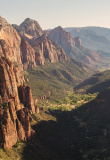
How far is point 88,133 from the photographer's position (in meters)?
134

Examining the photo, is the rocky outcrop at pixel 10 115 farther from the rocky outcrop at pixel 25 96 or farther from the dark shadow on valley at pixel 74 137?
the dark shadow on valley at pixel 74 137

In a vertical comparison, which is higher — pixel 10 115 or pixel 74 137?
pixel 10 115

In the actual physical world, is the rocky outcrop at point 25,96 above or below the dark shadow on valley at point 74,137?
above

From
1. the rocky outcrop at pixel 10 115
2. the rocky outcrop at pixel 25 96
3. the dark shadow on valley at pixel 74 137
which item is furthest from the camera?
the rocky outcrop at pixel 25 96

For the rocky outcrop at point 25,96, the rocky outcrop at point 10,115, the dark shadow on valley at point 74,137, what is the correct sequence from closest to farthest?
1. the rocky outcrop at point 10,115
2. the dark shadow on valley at point 74,137
3. the rocky outcrop at point 25,96

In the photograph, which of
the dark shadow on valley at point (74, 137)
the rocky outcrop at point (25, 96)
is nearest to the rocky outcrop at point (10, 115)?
the rocky outcrop at point (25, 96)

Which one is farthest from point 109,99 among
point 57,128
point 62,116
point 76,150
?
point 76,150

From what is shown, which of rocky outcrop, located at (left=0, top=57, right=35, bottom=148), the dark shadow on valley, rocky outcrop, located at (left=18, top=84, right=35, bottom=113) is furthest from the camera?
rocky outcrop, located at (left=18, top=84, right=35, bottom=113)

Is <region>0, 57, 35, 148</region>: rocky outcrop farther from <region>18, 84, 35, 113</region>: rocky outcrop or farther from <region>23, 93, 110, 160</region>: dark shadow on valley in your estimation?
<region>23, 93, 110, 160</region>: dark shadow on valley

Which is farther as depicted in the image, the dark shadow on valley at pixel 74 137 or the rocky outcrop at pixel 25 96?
the rocky outcrop at pixel 25 96

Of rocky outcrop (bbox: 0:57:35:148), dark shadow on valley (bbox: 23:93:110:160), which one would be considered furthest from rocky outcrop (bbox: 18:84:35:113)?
dark shadow on valley (bbox: 23:93:110:160)

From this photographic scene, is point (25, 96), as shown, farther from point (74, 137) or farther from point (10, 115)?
point (74, 137)

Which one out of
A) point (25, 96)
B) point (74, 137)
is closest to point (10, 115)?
point (25, 96)

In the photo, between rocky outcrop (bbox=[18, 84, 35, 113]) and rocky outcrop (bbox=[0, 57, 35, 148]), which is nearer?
rocky outcrop (bbox=[0, 57, 35, 148])
